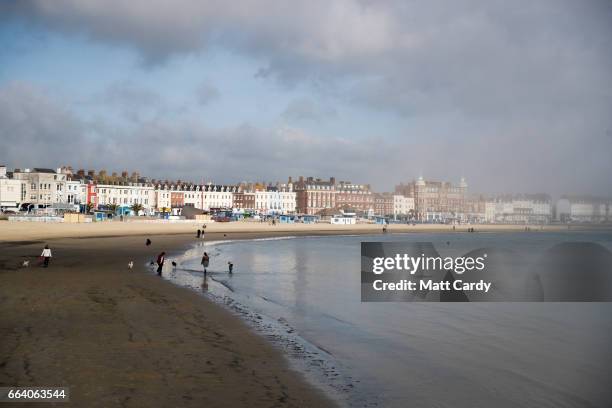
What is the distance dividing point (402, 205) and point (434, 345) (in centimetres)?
17503

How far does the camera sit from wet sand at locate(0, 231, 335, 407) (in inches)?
309

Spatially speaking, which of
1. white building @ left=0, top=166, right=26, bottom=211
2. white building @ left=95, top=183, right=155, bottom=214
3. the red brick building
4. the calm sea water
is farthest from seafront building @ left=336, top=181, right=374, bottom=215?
the calm sea water

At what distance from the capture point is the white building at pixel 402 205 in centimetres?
18088

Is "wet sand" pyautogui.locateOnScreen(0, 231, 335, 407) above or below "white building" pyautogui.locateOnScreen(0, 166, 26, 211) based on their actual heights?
below

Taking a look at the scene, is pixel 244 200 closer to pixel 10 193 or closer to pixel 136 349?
pixel 10 193

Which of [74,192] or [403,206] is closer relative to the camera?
[74,192]

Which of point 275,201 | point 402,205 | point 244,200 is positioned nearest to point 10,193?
point 244,200

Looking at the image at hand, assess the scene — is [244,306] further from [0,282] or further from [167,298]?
[0,282]

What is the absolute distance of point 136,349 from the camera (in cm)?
1021

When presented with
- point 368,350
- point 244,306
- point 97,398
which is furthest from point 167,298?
point 97,398

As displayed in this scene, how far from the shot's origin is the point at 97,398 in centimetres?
733

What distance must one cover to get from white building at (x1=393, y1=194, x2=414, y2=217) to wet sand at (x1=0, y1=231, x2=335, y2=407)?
539 ft

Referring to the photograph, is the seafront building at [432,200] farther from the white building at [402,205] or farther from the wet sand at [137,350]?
the wet sand at [137,350]

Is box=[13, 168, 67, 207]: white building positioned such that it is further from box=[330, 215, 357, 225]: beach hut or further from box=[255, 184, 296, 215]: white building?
box=[255, 184, 296, 215]: white building
